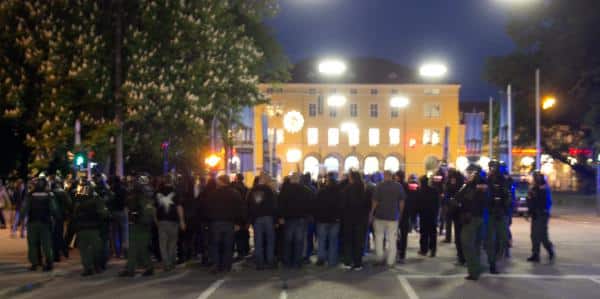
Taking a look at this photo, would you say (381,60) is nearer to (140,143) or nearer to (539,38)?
(539,38)

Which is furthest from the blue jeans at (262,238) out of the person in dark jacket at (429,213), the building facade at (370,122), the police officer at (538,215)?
the building facade at (370,122)

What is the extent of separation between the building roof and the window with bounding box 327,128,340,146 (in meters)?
6.16

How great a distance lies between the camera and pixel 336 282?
13.0 metres

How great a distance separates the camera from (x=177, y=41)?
79.2ft

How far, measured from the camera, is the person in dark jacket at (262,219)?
590 inches

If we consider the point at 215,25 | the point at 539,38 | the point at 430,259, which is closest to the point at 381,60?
the point at 539,38

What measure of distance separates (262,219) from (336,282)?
101 inches

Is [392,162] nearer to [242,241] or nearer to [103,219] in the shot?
[242,241]

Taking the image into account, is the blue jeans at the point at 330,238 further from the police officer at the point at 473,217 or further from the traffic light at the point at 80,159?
the traffic light at the point at 80,159

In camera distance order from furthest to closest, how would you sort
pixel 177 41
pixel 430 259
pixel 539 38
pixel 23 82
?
pixel 539 38 → pixel 177 41 → pixel 23 82 → pixel 430 259

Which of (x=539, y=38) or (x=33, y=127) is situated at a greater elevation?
(x=539, y=38)

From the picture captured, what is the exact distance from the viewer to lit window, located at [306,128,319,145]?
3757 inches

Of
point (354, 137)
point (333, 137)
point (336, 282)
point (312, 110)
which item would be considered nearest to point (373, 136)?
point (354, 137)

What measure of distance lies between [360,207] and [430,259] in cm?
243
